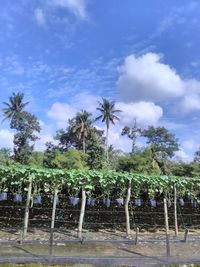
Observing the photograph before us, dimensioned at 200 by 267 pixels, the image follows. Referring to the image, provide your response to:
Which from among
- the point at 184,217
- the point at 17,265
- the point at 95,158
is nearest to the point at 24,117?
the point at 95,158

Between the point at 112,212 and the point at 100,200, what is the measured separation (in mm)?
678

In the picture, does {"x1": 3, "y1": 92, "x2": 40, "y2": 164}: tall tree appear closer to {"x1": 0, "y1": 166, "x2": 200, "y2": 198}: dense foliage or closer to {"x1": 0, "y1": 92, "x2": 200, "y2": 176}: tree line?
{"x1": 0, "y1": 92, "x2": 200, "y2": 176}: tree line

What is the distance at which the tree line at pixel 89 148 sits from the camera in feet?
140

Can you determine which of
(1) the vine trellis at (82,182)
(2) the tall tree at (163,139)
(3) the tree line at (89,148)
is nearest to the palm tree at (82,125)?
(3) the tree line at (89,148)

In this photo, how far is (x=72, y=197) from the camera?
1422 centimetres

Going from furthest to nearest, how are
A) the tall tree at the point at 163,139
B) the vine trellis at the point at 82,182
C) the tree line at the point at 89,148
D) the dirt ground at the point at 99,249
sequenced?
the tall tree at the point at 163,139 < the tree line at the point at 89,148 < the vine trellis at the point at 82,182 < the dirt ground at the point at 99,249

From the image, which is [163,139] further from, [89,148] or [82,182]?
[82,182]

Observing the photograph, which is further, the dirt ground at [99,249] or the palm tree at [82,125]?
the palm tree at [82,125]

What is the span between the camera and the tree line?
42.8 metres

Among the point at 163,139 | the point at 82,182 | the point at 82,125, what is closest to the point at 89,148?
the point at 82,125

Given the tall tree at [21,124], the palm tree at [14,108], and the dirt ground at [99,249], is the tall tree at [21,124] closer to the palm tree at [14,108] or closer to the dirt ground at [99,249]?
the palm tree at [14,108]

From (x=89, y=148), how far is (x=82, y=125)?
3.79m

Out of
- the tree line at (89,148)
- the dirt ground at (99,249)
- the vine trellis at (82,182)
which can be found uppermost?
the tree line at (89,148)

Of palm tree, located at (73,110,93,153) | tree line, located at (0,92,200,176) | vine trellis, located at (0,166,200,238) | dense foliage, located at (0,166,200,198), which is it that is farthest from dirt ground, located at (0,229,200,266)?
palm tree, located at (73,110,93,153)
